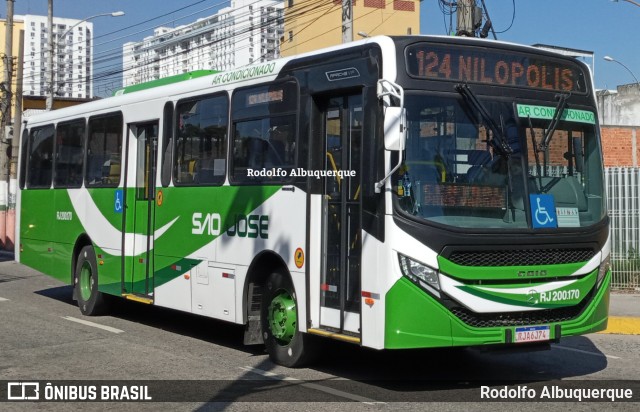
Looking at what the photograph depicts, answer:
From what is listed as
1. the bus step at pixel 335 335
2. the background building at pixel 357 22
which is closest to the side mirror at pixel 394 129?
the bus step at pixel 335 335

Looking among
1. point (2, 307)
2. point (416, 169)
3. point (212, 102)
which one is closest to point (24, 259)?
point (2, 307)

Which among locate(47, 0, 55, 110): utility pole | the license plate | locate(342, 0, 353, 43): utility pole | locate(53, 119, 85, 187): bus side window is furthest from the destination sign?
locate(47, 0, 55, 110): utility pole

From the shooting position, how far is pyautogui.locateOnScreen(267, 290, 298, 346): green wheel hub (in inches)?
387

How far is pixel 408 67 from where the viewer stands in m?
8.37

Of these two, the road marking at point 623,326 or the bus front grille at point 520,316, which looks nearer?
the bus front grille at point 520,316

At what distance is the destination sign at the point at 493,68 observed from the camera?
27.8 ft

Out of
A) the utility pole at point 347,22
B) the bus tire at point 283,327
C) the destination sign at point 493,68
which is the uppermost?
the utility pole at point 347,22

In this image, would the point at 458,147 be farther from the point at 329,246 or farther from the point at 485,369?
the point at 485,369

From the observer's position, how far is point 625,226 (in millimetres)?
17656

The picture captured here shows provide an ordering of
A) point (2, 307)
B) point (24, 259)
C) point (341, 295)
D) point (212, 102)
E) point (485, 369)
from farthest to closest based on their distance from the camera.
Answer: point (24, 259) < point (2, 307) < point (212, 102) < point (485, 369) < point (341, 295)

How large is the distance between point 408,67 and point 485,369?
12.0 ft

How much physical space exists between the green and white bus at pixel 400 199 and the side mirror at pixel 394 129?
0.02 metres

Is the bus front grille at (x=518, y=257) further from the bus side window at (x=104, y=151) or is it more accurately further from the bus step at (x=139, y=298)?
the bus side window at (x=104, y=151)

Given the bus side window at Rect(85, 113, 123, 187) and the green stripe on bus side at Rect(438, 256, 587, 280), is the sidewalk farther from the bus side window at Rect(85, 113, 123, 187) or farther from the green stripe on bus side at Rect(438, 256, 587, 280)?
the bus side window at Rect(85, 113, 123, 187)
